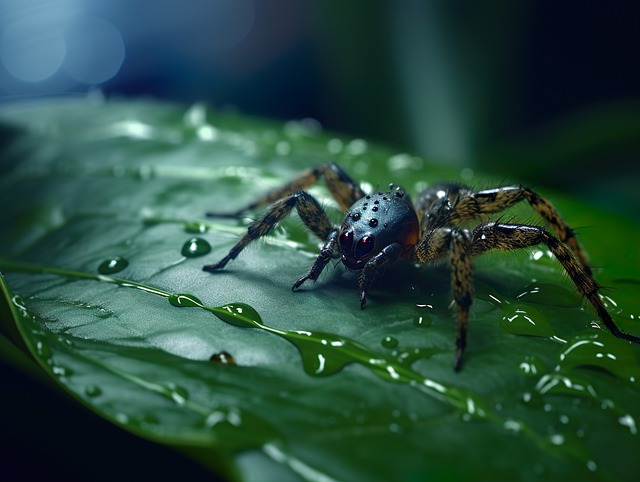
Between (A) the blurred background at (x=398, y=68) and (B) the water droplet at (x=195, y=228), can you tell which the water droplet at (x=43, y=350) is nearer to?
(B) the water droplet at (x=195, y=228)

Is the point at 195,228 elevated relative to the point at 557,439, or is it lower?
elevated

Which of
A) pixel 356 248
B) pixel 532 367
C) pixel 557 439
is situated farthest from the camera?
pixel 356 248

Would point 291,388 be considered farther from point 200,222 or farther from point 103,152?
point 103,152

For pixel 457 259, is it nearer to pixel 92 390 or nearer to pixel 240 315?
pixel 240 315

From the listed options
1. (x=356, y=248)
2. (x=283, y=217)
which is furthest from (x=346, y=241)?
(x=283, y=217)

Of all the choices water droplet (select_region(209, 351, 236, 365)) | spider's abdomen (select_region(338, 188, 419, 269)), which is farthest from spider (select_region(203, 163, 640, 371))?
water droplet (select_region(209, 351, 236, 365))

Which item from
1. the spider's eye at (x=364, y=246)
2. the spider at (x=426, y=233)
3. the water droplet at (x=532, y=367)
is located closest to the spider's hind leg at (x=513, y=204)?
the spider at (x=426, y=233)

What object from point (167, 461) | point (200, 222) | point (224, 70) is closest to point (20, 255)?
point (200, 222)
